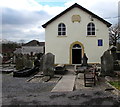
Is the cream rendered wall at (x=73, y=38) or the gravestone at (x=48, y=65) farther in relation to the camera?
the cream rendered wall at (x=73, y=38)

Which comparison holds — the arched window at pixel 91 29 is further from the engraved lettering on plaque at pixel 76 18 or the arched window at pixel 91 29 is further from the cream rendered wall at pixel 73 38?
the engraved lettering on plaque at pixel 76 18

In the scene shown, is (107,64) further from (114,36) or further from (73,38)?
(114,36)

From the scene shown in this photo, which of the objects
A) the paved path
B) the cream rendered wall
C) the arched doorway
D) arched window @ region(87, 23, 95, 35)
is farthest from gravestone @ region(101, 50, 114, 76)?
arched window @ region(87, 23, 95, 35)

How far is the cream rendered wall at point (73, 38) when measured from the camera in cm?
2530

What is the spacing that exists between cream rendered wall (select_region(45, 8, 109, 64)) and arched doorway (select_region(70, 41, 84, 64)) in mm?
445

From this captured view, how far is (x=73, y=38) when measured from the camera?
2578 centimetres

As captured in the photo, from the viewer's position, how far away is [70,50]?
84.6ft

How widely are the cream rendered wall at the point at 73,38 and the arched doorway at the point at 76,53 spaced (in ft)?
1.46

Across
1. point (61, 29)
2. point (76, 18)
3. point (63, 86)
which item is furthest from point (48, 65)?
point (76, 18)

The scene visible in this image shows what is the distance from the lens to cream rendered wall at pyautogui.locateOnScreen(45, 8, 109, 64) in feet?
83.0

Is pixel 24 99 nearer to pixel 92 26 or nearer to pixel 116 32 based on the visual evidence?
pixel 92 26

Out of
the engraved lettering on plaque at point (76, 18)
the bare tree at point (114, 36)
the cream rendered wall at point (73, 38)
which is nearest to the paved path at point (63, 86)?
the cream rendered wall at point (73, 38)

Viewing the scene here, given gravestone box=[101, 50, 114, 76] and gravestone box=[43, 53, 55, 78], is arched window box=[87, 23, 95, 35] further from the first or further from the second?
gravestone box=[43, 53, 55, 78]

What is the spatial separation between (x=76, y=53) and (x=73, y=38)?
2182 mm
